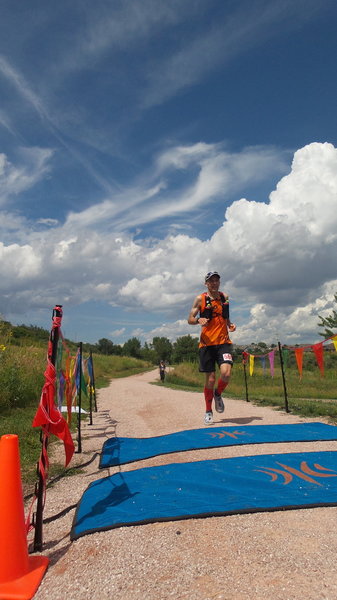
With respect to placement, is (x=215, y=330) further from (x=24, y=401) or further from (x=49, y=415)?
(x=24, y=401)

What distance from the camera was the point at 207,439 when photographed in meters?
5.30

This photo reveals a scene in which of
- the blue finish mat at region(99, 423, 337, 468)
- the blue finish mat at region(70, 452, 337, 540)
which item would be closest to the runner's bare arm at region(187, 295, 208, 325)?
the blue finish mat at region(99, 423, 337, 468)

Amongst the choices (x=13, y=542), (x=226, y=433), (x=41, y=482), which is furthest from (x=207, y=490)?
(x=226, y=433)

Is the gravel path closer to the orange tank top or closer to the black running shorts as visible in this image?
the black running shorts

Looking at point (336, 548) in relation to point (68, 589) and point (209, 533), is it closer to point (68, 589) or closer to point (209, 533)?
point (209, 533)

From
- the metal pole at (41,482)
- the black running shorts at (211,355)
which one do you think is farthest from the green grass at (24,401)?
the black running shorts at (211,355)

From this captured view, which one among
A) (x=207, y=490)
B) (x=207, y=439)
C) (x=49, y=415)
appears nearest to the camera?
(x=49, y=415)

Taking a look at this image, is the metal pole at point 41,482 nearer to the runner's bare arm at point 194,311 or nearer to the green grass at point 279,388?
the runner's bare arm at point 194,311

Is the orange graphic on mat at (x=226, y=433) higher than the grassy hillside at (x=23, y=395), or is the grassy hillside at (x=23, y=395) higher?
the grassy hillside at (x=23, y=395)

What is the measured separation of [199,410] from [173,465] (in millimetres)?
5217

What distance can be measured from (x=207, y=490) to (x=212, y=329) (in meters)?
3.61

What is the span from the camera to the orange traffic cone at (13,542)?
6.83 ft

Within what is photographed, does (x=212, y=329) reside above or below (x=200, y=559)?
above

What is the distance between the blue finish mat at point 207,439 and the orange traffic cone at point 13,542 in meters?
2.19
